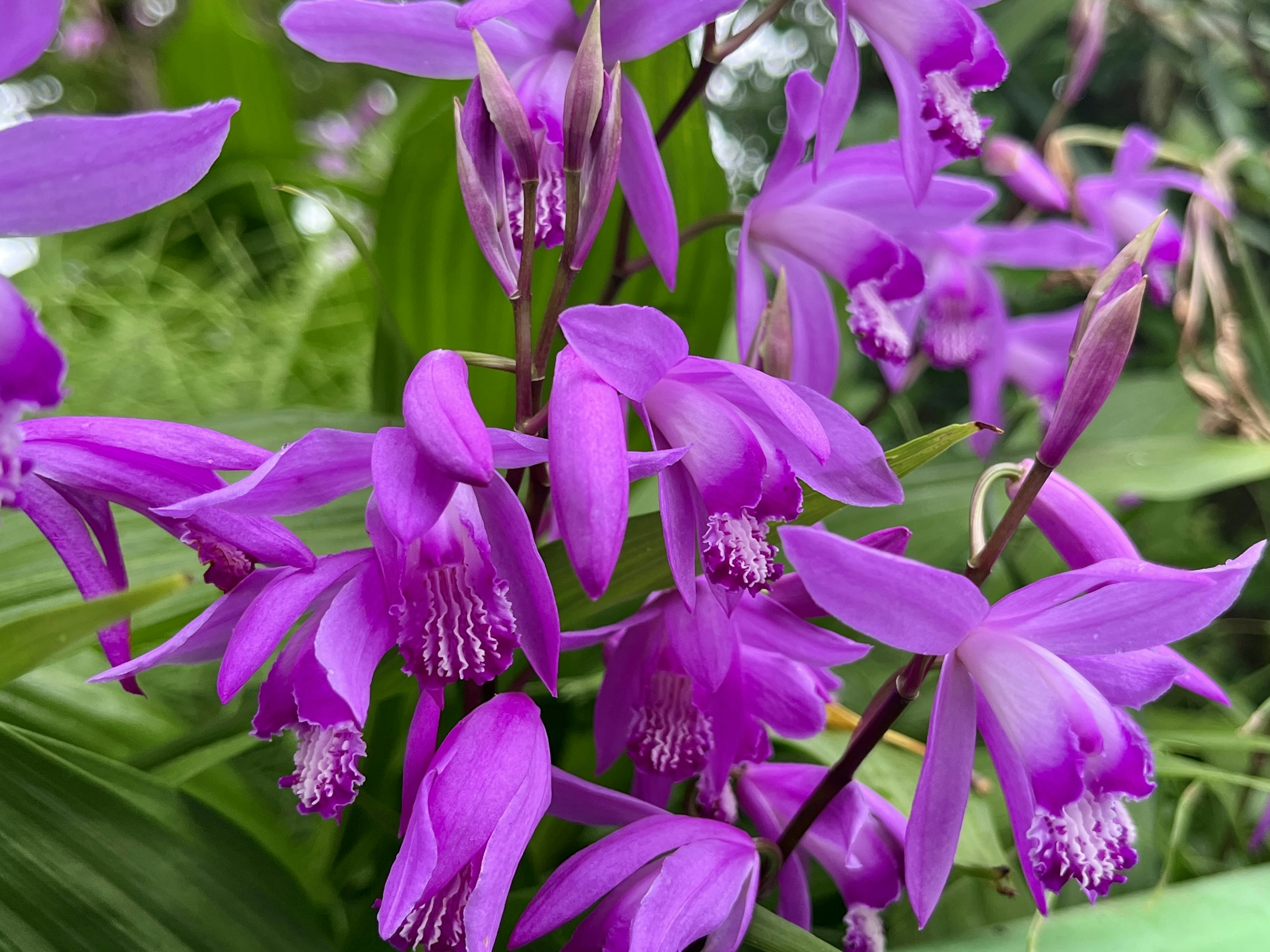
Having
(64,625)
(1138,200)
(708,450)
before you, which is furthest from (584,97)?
(1138,200)

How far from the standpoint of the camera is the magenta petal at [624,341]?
354 millimetres

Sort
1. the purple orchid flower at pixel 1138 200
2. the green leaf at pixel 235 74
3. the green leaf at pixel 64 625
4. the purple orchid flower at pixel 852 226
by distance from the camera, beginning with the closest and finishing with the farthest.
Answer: the green leaf at pixel 64 625 < the purple orchid flower at pixel 852 226 < the purple orchid flower at pixel 1138 200 < the green leaf at pixel 235 74

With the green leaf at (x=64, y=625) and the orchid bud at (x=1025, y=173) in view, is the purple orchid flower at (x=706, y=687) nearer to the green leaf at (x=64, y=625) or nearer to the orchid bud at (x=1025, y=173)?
the green leaf at (x=64, y=625)

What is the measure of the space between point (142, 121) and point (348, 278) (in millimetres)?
721

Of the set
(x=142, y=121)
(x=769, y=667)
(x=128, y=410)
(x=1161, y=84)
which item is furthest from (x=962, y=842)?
(x=1161, y=84)

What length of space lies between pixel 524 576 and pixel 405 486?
76 millimetres

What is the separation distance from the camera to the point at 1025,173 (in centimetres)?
91

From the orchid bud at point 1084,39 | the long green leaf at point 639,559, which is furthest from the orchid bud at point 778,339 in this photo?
the orchid bud at point 1084,39

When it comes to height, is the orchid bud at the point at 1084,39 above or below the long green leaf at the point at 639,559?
above

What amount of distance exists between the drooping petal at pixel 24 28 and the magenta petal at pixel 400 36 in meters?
0.22

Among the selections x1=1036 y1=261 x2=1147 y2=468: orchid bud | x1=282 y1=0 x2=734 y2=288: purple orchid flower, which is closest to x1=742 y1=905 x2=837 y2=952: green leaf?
x1=1036 y1=261 x2=1147 y2=468: orchid bud

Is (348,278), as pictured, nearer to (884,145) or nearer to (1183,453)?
(884,145)

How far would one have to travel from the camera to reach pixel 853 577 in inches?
13.2

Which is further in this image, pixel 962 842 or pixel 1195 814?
pixel 1195 814
